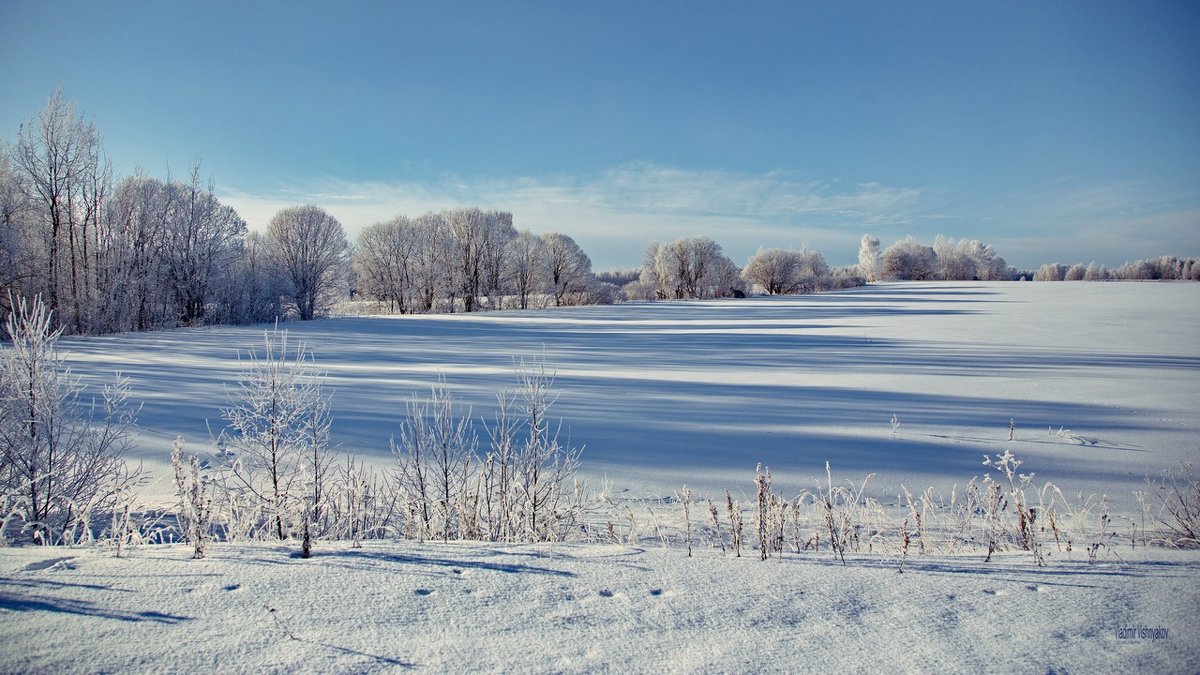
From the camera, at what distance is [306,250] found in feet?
77.3

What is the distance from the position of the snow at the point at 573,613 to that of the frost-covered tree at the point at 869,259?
204 feet

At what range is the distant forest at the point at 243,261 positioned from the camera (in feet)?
51.7

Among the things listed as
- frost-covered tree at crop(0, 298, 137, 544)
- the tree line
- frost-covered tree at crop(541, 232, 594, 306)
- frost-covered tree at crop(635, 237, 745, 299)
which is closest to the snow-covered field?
frost-covered tree at crop(0, 298, 137, 544)

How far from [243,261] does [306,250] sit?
2.49 m

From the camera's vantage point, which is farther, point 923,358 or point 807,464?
point 923,358

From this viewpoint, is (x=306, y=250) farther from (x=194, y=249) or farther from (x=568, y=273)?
(x=568, y=273)

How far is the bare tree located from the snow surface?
Result: 6299 millimetres

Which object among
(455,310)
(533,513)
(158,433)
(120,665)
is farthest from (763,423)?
(455,310)

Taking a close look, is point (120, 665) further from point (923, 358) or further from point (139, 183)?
point (139, 183)

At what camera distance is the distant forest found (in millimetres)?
15758

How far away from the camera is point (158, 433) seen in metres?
5.82

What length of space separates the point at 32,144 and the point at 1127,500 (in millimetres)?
23517

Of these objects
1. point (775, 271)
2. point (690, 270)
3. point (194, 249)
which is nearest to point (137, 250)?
point (194, 249)

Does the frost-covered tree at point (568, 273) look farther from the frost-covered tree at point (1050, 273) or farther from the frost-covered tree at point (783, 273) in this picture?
the frost-covered tree at point (1050, 273)
